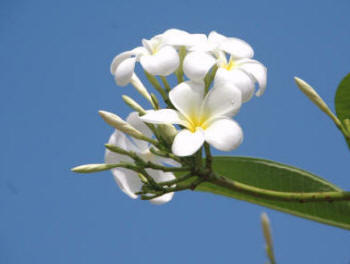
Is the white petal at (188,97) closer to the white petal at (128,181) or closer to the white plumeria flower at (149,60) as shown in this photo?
the white plumeria flower at (149,60)

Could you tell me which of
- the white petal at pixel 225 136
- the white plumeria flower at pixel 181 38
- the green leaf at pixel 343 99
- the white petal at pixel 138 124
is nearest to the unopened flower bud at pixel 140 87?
the white petal at pixel 138 124

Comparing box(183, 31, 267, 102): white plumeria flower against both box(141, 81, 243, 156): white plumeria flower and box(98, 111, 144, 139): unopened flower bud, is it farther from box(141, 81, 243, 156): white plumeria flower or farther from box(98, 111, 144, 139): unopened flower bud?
box(98, 111, 144, 139): unopened flower bud

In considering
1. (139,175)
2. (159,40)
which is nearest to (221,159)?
(139,175)

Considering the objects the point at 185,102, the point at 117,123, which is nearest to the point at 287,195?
the point at 185,102

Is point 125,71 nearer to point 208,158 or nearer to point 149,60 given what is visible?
point 149,60

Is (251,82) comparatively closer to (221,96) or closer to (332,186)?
(221,96)

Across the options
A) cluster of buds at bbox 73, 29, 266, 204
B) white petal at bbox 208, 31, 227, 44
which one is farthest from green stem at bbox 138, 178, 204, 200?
white petal at bbox 208, 31, 227, 44
